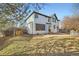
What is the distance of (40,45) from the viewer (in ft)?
6.95

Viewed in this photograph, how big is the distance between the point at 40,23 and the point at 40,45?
24 centimetres

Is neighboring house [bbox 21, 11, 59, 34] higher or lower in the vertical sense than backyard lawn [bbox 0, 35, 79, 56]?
higher

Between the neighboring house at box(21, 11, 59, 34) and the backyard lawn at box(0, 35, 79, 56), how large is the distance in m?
0.07

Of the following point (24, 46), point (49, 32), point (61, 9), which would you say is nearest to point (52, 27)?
point (49, 32)

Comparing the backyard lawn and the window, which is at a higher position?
the window

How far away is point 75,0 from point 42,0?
358 mm

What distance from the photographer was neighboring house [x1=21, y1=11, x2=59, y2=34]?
6.90ft

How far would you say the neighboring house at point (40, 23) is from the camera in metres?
2.10

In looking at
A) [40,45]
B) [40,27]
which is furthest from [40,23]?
[40,45]

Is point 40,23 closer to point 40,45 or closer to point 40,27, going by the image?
point 40,27

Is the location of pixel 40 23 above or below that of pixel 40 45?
above

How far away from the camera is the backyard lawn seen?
211 cm

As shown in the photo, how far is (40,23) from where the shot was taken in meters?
2.12

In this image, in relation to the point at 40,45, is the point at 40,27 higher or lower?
higher
